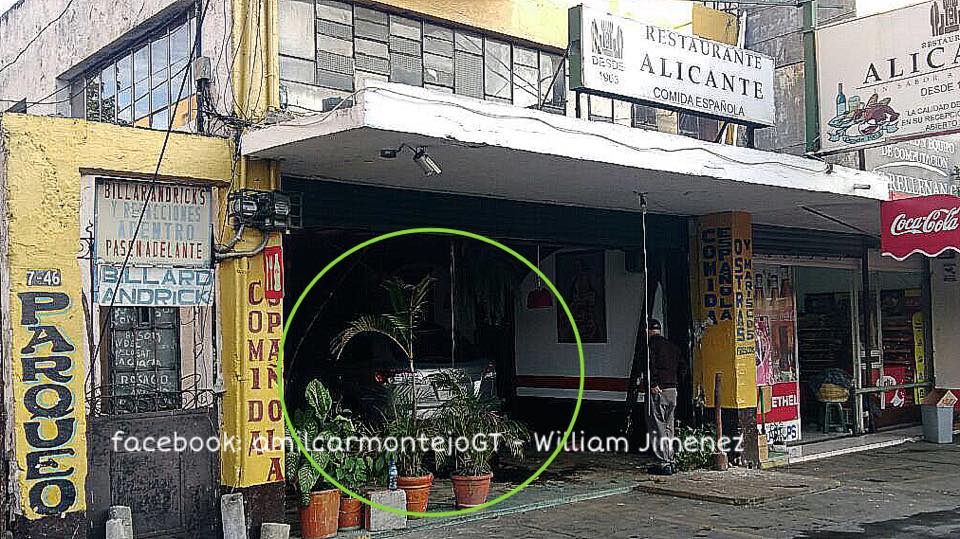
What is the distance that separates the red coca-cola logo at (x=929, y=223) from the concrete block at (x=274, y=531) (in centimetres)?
792

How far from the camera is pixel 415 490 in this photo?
884 centimetres

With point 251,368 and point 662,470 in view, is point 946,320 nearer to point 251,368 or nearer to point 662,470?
point 662,470

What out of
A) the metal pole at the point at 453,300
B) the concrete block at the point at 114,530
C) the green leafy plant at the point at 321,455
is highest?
the metal pole at the point at 453,300

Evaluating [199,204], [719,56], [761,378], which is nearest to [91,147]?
[199,204]

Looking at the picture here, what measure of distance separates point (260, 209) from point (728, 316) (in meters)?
6.37

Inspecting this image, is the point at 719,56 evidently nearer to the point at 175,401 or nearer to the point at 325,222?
the point at 325,222

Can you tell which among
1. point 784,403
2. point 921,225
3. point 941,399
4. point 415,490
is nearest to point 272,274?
Result: point 415,490

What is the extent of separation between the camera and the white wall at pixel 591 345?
43.1 feet

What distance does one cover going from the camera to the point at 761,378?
13.1 m

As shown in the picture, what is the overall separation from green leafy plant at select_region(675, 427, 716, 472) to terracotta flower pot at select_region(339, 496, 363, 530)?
4.53m

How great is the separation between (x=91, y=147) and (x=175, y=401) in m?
2.12

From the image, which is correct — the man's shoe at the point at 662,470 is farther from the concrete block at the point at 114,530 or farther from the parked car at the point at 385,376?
the concrete block at the point at 114,530

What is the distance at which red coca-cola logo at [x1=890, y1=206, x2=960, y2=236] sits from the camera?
435 inches

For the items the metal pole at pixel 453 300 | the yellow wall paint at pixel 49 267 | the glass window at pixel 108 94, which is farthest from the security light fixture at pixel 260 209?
the metal pole at pixel 453 300
